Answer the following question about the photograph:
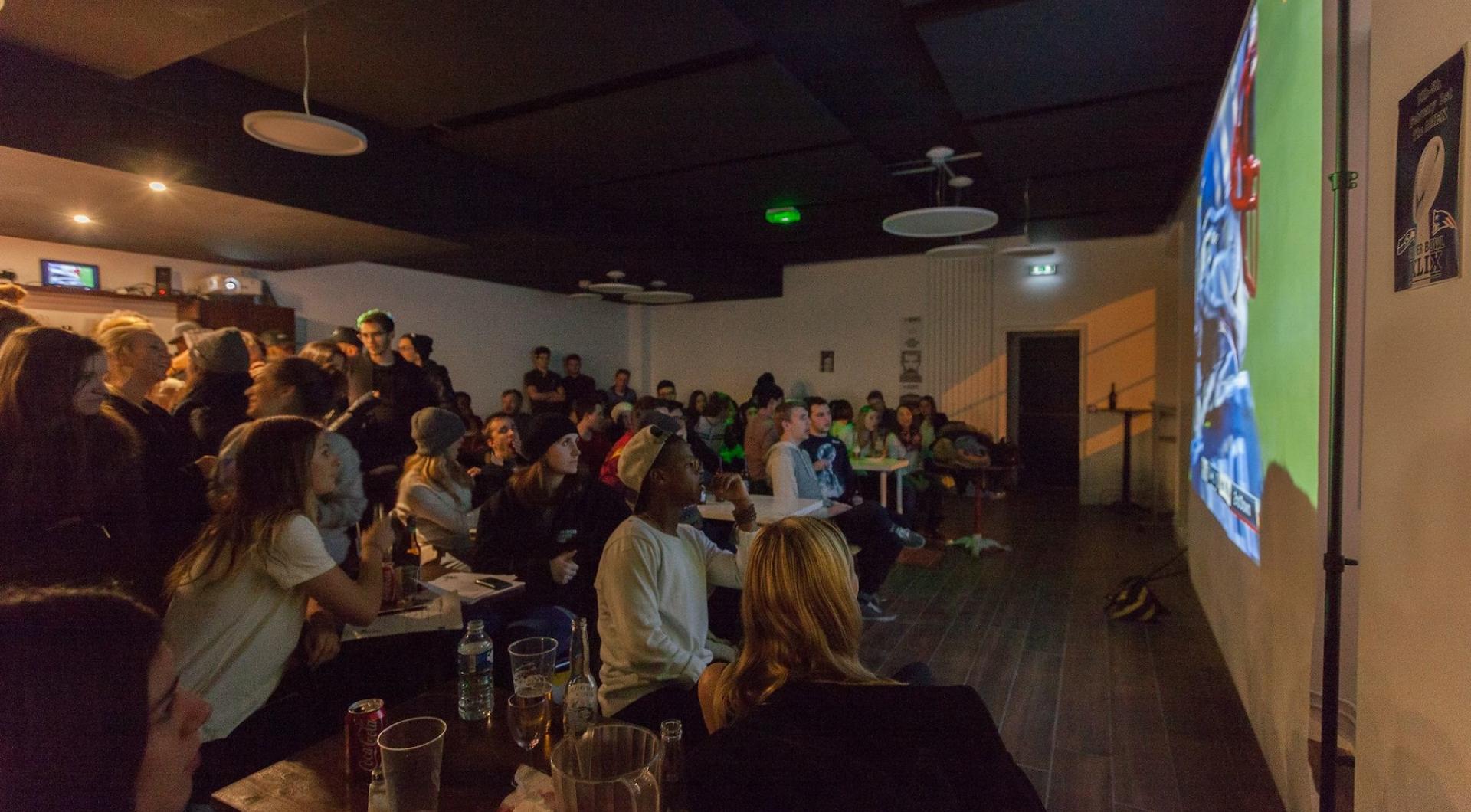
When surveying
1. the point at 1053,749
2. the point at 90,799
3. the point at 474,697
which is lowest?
the point at 1053,749

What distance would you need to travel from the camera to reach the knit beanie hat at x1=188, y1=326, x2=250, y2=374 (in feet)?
10.2

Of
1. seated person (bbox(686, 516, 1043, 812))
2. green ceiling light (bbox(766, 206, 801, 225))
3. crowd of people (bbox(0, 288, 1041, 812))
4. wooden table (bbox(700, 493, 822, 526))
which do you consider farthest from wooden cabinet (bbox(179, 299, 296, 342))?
seated person (bbox(686, 516, 1043, 812))

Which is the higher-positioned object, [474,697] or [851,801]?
[851,801]

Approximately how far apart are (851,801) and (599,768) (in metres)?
0.42

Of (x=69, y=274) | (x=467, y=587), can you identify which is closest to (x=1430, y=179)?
(x=467, y=587)

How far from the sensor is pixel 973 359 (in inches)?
358

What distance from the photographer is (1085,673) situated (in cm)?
342

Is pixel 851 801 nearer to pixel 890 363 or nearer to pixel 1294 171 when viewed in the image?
pixel 1294 171

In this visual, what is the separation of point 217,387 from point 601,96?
2459 mm

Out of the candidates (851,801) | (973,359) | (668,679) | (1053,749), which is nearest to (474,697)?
(668,679)

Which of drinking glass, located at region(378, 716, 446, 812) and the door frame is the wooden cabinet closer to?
drinking glass, located at region(378, 716, 446, 812)

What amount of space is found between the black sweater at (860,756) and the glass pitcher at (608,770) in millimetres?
80

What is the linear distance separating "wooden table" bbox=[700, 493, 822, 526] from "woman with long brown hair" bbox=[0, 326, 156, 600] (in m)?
2.58

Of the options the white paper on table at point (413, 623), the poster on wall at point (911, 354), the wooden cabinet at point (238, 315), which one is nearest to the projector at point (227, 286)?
the wooden cabinet at point (238, 315)
